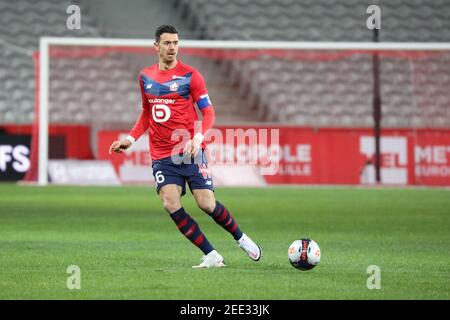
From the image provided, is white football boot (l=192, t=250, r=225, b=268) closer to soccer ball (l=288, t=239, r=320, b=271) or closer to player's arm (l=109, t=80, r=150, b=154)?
soccer ball (l=288, t=239, r=320, b=271)

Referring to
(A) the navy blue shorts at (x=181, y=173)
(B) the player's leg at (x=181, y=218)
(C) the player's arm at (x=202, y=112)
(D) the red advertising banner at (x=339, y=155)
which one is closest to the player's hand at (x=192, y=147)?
(C) the player's arm at (x=202, y=112)

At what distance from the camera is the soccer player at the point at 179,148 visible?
9.91 m

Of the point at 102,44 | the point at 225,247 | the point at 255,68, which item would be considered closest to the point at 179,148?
the point at 225,247

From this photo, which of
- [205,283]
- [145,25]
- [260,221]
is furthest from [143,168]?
[205,283]

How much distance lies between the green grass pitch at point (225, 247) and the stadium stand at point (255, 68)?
6.65 metres

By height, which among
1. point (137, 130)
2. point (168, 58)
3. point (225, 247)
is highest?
point (168, 58)

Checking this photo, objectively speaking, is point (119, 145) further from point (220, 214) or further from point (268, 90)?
point (268, 90)

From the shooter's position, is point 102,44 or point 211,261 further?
point 102,44

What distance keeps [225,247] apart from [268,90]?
18471 mm

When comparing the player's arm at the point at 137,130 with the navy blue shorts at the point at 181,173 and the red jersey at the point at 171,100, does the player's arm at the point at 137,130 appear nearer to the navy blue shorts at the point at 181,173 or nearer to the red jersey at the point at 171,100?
the red jersey at the point at 171,100

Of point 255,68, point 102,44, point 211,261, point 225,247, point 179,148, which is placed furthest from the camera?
point 255,68

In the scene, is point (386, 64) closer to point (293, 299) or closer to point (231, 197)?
point (231, 197)

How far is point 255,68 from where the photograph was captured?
99.5 feet

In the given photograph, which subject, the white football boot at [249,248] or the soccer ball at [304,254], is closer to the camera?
the soccer ball at [304,254]
